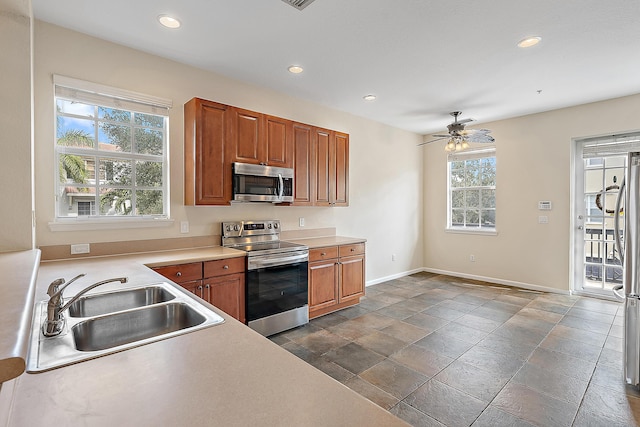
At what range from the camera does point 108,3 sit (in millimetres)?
2307

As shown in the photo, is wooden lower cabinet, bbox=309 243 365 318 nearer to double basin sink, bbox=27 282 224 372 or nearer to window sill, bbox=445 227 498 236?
double basin sink, bbox=27 282 224 372

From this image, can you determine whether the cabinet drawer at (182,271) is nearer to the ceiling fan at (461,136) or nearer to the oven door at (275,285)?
the oven door at (275,285)

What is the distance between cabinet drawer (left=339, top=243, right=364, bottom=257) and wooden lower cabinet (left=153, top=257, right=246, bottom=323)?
1445mm

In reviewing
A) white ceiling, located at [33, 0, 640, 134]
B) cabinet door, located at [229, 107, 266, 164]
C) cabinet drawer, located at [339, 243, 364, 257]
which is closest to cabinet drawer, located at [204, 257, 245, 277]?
cabinet door, located at [229, 107, 266, 164]

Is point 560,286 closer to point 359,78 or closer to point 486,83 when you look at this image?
point 486,83

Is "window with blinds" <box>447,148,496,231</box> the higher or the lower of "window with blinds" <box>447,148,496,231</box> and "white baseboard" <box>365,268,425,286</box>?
the higher

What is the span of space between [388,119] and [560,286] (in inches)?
146

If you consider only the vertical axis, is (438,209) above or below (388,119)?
below

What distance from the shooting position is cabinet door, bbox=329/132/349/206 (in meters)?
4.35

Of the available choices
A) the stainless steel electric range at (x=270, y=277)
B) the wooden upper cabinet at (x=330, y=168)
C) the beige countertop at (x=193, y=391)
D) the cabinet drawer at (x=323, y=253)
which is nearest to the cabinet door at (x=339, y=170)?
the wooden upper cabinet at (x=330, y=168)

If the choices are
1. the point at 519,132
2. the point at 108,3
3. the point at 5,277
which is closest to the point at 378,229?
the point at 519,132

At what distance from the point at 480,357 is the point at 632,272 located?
1344mm

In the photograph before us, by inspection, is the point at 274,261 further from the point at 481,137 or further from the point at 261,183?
the point at 481,137

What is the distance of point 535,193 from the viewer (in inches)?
198
